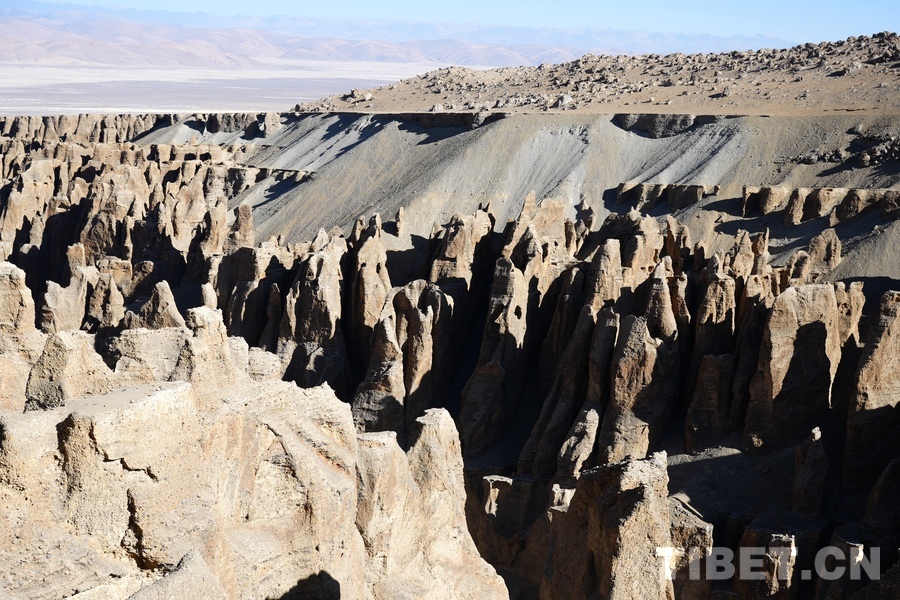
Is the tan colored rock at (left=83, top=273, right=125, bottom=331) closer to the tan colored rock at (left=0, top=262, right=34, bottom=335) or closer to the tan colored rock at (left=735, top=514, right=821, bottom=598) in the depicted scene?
the tan colored rock at (left=0, top=262, right=34, bottom=335)

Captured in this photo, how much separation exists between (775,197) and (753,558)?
2935 centimetres

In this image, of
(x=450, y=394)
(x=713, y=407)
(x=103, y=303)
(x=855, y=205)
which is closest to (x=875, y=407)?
(x=713, y=407)

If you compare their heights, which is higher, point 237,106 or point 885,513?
point 237,106

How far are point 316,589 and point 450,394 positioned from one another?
20.0 meters

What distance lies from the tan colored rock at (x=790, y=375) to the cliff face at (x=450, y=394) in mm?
68

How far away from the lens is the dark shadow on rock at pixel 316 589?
1189cm

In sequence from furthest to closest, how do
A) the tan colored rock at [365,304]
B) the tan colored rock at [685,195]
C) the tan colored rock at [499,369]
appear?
1. the tan colored rock at [685,195]
2. the tan colored rock at [365,304]
3. the tan colored rock at [499,369]

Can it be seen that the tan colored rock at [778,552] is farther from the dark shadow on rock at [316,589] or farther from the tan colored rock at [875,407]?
the dark shadow on rock at [316,589]

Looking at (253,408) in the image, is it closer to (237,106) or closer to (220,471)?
(220,471)

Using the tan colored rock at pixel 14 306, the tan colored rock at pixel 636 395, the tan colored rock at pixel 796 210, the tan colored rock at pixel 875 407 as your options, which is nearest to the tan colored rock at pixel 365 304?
the tan colored rock at pixel 636 395

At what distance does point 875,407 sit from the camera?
21047 mm

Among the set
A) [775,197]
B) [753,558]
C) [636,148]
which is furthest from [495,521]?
[636,148]

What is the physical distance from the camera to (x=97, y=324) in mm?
29859

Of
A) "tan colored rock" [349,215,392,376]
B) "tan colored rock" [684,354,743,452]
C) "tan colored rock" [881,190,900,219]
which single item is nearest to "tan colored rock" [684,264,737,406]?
"tan colored rock" [684,354,743,452]
